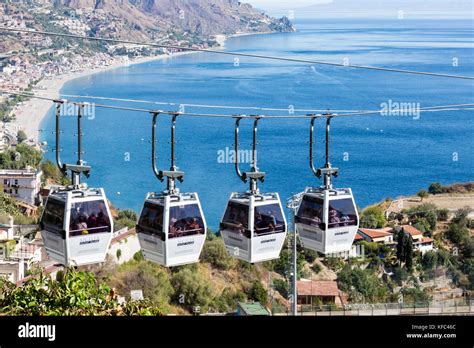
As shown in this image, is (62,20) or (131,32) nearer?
(62,20)

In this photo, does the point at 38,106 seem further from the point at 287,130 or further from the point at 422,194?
the point at 422,194

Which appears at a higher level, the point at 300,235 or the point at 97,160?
the point at 300,235

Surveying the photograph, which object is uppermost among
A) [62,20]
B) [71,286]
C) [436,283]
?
[62,20]

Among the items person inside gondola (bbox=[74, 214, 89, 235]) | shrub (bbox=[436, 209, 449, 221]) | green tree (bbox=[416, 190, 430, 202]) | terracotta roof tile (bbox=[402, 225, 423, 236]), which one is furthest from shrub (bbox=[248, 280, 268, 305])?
green tree (bbox=[416, 190, 430, 202])

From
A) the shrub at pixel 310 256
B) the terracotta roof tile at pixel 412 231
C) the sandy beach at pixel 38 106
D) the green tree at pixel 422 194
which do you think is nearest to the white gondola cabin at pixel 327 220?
the shrub at pixel 310 256

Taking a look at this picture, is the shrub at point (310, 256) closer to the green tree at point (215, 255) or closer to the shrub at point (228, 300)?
the green tree at point (215, 255)

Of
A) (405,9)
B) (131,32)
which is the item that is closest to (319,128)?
(131,32)

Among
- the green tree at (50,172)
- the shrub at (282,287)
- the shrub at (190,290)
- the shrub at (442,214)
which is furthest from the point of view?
the green tree at (50,172)

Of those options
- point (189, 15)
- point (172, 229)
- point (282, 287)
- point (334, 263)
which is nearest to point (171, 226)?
point (172, 229)
